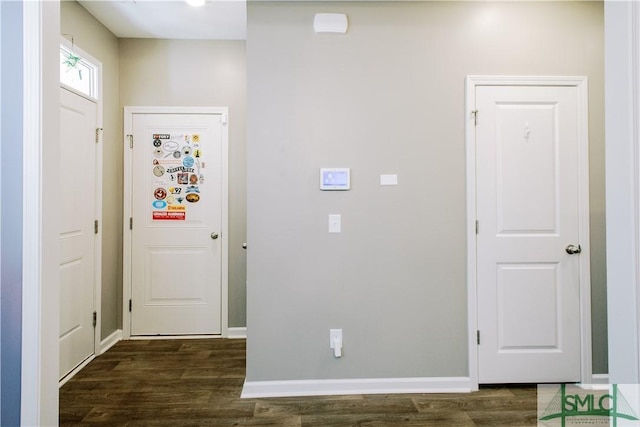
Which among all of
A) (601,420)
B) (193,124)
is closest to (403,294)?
(601,420)

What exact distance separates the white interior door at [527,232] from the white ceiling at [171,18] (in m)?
2.04

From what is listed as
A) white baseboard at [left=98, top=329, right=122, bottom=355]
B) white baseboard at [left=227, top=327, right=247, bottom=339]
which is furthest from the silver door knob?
white baseboard at [left=98, top=329, right=122, bottom=355]

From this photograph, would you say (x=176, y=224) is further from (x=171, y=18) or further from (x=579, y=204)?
(x=579, y=204)

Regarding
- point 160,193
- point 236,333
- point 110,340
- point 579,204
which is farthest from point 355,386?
point 160,193

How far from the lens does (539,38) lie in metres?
2.29

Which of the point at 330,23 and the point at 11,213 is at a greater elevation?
the point at 330,23

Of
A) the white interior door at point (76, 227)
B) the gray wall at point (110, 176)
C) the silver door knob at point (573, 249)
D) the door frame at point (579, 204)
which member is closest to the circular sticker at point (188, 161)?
the gray wall at point (110, 176)

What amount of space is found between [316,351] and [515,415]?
1252 millimetres

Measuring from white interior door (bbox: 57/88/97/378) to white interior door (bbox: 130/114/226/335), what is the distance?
405 mm

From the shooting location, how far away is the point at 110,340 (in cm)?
297

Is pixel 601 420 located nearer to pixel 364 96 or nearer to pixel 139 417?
pixel 364 96

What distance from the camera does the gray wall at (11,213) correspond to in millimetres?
1122

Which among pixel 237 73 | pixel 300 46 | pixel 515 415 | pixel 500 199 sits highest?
pixel 237 73

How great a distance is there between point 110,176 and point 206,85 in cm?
120
